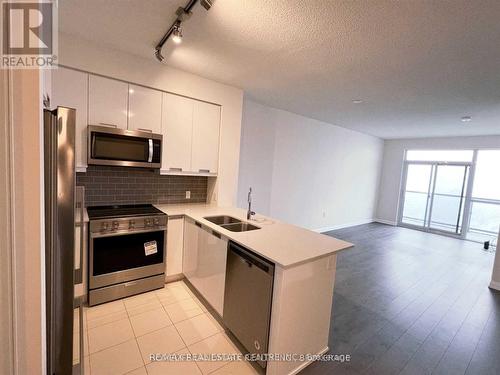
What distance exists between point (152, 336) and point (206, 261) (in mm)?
764

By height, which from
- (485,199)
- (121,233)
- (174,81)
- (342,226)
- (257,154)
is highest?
(174,81)

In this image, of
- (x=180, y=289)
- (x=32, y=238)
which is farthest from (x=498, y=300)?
(x=32, y=238)

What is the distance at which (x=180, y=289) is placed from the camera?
2.79m

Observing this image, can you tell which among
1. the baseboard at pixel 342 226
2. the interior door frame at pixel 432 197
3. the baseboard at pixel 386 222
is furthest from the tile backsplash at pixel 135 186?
the interior door frame at pixel 432 197

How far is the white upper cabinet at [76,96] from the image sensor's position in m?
2.21

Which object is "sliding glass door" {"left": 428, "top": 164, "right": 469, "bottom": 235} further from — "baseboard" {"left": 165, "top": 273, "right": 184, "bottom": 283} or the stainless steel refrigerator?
the stainless steel refrigerator

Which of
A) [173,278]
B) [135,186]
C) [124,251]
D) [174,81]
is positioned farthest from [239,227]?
[174,81]

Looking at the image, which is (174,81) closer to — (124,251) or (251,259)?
(124,251)

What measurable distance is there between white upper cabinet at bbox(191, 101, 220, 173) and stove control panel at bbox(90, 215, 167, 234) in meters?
0.86

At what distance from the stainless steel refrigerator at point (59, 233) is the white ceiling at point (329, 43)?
1.37m

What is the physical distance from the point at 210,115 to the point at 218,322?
98.3 inches

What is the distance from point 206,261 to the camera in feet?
7.84

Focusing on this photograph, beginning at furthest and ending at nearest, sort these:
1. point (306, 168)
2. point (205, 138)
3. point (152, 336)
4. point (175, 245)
Answer: point (306, 168)
point (205, 138)
point (175, 245)
point (152, 336)

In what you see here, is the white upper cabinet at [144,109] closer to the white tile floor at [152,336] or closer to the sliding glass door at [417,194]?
the white tile floor at [152,336]
